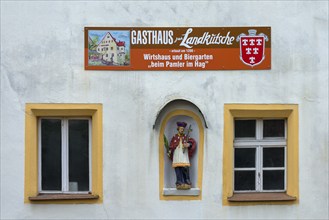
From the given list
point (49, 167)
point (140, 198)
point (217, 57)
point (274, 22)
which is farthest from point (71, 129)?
point (274, 22)

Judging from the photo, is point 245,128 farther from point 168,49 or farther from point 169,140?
point 168,49

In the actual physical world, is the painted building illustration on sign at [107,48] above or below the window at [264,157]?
above

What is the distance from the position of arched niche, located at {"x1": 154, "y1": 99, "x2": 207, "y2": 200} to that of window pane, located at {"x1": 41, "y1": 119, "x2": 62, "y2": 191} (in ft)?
5.15

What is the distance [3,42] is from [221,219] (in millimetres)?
4301

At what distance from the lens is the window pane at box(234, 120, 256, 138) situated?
1227 cm

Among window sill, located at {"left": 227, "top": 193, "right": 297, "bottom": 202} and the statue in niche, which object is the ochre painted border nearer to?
the statue in niche

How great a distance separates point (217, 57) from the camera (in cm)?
1201

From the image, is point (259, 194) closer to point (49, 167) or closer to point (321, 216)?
point (321, 216)

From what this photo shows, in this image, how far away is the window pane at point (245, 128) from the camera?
40.3 ft

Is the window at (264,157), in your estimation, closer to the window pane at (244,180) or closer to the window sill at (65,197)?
the window pane at (244,180)

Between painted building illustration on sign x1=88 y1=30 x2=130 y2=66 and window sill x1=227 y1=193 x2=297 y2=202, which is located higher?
painted building illustration on sign x1=88 y1=30 x2=130 y2=66

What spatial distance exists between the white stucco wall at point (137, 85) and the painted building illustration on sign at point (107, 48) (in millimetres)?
145

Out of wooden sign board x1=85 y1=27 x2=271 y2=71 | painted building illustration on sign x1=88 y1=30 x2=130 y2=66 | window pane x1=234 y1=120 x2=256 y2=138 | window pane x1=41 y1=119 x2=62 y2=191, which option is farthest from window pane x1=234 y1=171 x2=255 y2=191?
window pane x1=41 y1=119 x2=62 y2=191

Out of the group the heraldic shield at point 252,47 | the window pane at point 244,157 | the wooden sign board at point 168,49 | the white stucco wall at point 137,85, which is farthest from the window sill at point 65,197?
the heraldic shield at point 252,47
